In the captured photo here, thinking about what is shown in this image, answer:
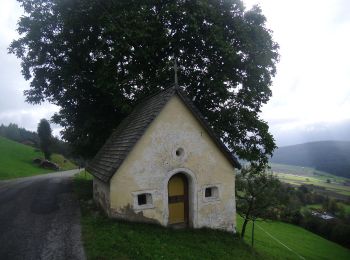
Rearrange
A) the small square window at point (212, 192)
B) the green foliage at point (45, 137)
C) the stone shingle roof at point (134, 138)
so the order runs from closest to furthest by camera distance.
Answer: the stone shingle roof at point (134, 138) → the small square window at point (212, 192) → the green foliage at point (45, 137)

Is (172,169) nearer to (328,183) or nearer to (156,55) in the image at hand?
(156,55)

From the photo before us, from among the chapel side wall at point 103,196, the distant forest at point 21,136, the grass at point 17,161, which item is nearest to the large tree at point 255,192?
the chapel side wall at point 103,196

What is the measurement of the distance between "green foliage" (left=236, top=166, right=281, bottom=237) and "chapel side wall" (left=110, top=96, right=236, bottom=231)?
8.81m

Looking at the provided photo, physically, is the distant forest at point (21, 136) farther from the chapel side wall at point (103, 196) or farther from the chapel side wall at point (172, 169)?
the chapel side wall at point (172, 169)

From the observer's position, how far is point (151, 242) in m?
11.6

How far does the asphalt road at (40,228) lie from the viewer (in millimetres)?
10312

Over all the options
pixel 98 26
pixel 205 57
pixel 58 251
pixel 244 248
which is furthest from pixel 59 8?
pixel 244 248

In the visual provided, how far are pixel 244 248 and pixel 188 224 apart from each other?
111 inches

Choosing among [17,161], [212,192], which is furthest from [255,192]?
[17,161]

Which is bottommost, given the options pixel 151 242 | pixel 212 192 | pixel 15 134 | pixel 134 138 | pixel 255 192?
pixel 151 242

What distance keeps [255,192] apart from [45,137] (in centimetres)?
5565

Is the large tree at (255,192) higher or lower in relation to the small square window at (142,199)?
lower

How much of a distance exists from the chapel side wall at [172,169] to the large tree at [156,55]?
6225 mm

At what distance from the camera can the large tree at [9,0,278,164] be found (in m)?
20.0
